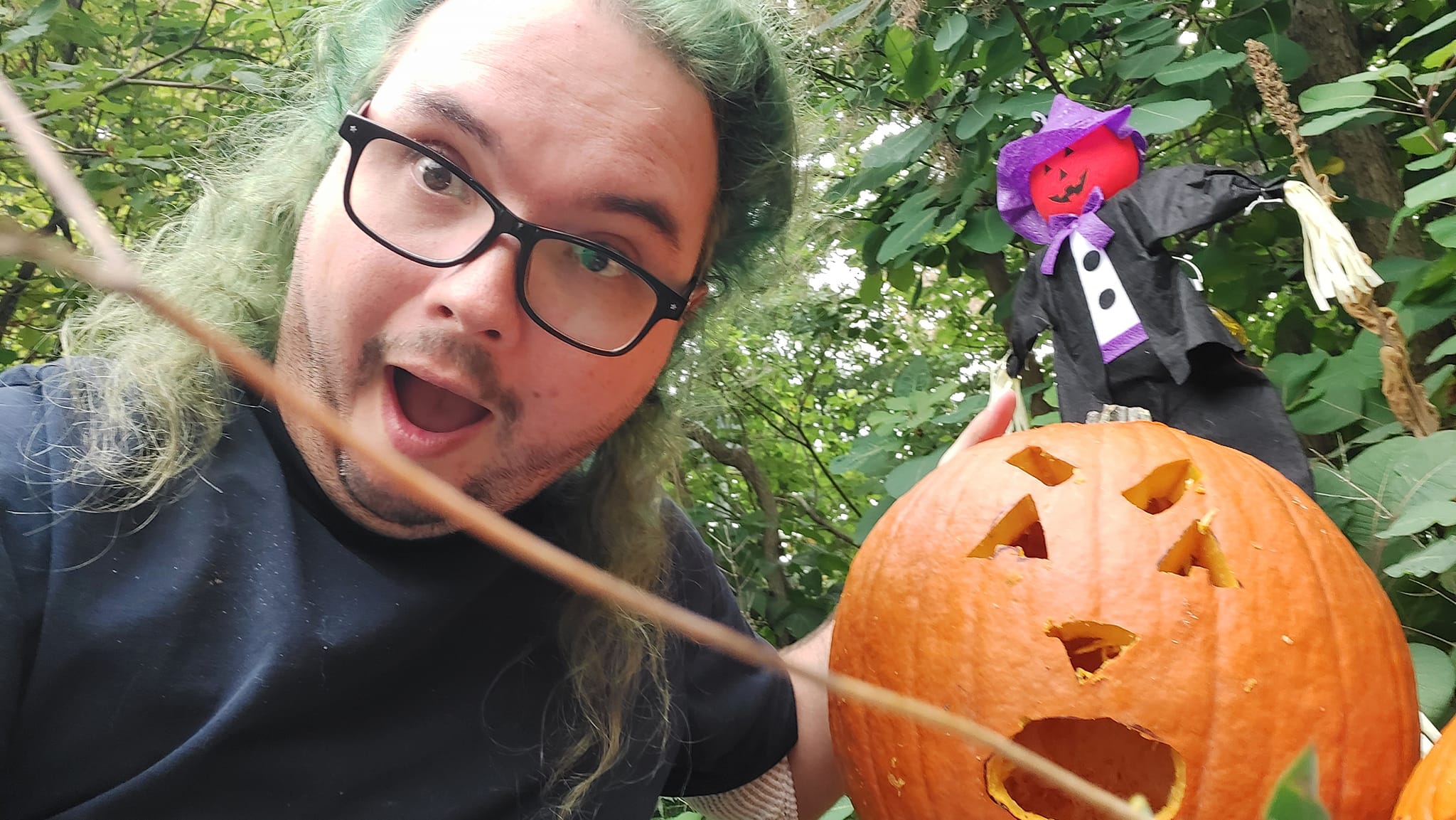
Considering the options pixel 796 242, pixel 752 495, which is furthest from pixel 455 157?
pixel 752 495

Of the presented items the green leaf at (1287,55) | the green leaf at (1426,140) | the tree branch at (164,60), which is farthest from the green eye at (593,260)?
the tree branch at (164,60)

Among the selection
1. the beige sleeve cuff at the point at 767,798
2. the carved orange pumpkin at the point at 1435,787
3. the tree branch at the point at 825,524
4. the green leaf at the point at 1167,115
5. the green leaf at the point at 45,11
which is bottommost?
the tree branch at the point at 825,524

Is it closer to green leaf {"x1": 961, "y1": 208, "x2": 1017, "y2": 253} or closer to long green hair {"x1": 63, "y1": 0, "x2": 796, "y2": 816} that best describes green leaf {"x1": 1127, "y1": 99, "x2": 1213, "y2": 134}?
green leaf {"x1": 961, "y1": 208, "x2": 1017, "y2": 253}

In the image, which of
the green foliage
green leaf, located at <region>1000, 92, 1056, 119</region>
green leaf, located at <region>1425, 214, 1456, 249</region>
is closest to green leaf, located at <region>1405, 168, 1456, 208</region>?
green leaf, located at <region>1425, 214, 1456, 249</region>

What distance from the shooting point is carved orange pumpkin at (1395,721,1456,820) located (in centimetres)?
55

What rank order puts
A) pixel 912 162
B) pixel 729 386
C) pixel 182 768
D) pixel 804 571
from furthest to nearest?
1. pixel 729 386
2. pixel 804 571
3. pixel 912 162
4. pixel 182 768

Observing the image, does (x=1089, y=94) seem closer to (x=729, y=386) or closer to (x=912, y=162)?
(x=912, y=162)

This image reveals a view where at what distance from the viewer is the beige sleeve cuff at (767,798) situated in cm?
119

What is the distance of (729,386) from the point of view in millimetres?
2596

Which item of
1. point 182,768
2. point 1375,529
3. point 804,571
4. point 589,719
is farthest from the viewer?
point 804,571

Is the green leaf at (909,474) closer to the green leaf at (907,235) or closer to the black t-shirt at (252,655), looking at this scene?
the green leaf at (907,235)

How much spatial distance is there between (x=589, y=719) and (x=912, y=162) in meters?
1.00

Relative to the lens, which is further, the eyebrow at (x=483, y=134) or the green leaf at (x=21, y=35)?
the green leaf at (x=21, y=35)

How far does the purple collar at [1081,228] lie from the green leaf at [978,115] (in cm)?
31
